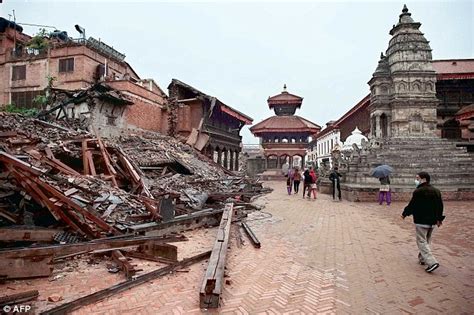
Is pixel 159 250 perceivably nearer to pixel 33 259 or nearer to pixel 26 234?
pixel 33 259

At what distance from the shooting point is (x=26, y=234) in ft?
16.3

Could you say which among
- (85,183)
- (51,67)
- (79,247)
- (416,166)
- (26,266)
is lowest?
(26,266)

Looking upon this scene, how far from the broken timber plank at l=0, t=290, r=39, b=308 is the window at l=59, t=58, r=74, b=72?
28.3 metres

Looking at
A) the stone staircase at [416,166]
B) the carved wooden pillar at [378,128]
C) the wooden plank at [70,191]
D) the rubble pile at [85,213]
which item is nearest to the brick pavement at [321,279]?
the rubble pile at [85,213]

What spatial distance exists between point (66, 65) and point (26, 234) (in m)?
27.1

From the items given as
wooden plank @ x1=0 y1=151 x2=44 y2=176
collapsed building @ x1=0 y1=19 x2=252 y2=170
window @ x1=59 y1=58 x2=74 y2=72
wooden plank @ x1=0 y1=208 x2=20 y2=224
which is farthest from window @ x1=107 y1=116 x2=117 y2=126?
wooden plank @ x1=0 y1=208 x2=20 y2=224

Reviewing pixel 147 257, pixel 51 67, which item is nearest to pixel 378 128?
pixel 147 257

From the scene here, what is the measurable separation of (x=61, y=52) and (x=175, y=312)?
30747 mm

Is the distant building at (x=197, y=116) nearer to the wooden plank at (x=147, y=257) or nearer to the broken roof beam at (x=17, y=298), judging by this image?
the wooden plank at (x=147, y=257)

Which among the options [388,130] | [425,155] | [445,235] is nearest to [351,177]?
[425,155]

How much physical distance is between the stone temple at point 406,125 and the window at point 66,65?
26.0 meters

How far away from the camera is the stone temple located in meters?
15.6

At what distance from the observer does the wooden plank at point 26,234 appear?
15.7 feet

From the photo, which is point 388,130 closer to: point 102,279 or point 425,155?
point 425,155
